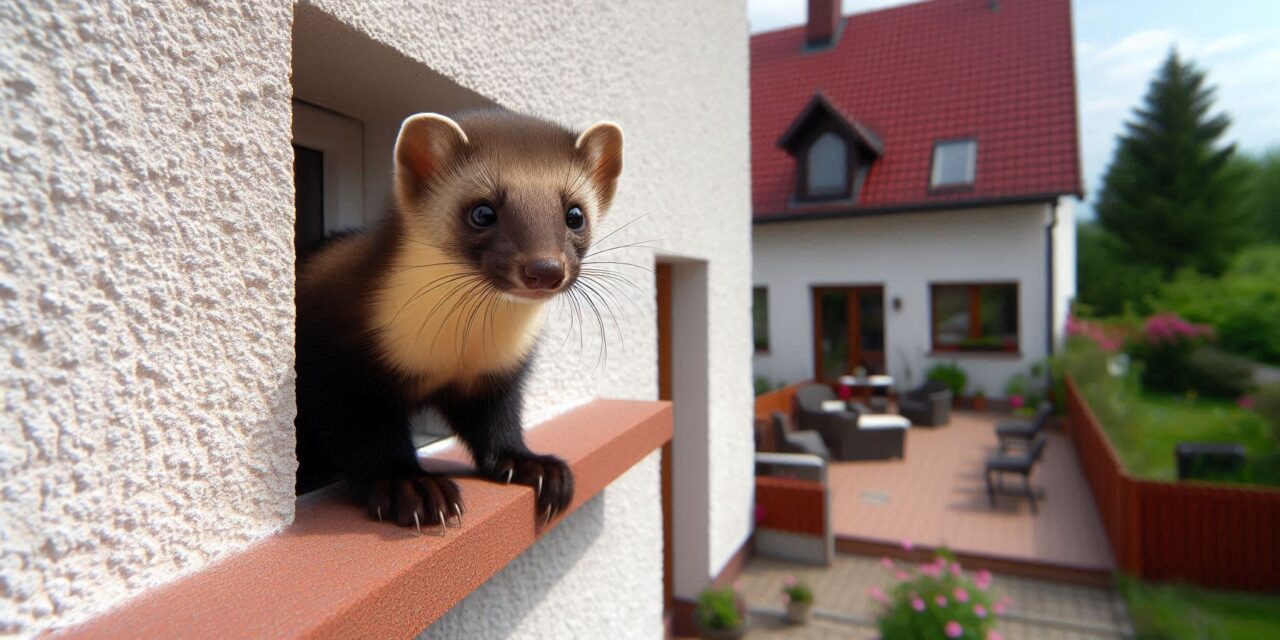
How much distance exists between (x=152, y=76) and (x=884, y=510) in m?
9.56

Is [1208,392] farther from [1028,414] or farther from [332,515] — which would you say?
[332,515]

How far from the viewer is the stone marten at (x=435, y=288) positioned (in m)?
1.48

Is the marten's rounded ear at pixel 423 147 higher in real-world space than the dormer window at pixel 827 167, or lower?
lower

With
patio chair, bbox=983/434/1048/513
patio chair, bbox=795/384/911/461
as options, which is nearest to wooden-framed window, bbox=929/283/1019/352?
patio chair, bbox=795/384/911/461

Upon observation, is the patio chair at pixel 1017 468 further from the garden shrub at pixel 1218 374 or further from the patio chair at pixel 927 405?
the garden shrub at pixel 1218 374

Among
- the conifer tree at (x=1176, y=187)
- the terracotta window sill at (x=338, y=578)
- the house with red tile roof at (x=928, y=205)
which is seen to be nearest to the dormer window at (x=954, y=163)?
the house with red tile roof at (x=928, y=205)

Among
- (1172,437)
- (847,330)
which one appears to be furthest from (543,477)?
(847,330)

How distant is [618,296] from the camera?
3230 millimetres

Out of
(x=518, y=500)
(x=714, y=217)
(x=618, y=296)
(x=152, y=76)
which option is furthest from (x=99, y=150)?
(x=714, y=217)

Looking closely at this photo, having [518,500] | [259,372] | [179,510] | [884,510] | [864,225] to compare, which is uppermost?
[864,225]

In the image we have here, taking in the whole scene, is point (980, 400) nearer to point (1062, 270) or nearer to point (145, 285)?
point (1062, 270)

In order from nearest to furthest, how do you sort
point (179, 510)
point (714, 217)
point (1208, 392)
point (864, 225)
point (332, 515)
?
point (179, 510), point (332, 515), point (714, 217), point (864, 225), point (1208, 392)

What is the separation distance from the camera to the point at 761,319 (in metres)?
17.2

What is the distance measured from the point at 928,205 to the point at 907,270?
4.99ft
